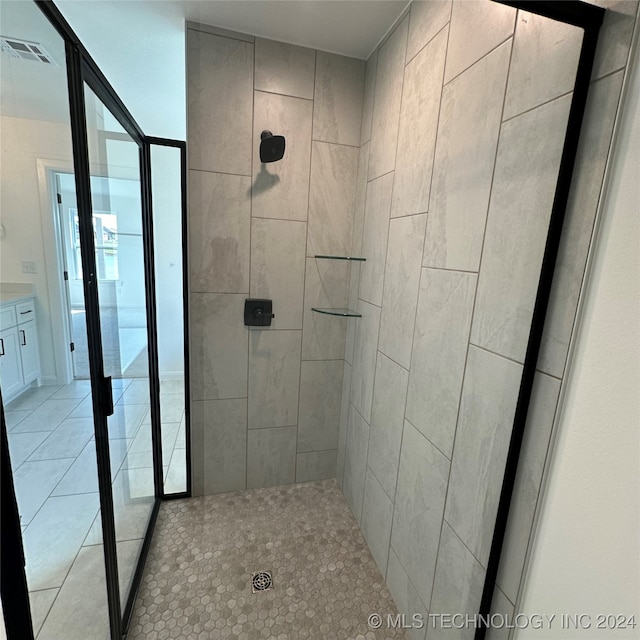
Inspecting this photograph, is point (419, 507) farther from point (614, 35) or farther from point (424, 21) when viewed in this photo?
point (424, 21)

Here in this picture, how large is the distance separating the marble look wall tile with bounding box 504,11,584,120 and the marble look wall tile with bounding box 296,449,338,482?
198 centimetres

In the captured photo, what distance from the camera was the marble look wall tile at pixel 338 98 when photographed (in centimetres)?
172

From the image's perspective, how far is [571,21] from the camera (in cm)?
63

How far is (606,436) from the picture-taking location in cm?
64

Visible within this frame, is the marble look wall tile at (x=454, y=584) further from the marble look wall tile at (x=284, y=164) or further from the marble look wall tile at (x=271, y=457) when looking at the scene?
the marble look wall tile at (x=284, y=164)

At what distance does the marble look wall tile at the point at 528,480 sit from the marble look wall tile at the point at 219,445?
1.44 metres

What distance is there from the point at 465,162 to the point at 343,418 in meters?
1.56

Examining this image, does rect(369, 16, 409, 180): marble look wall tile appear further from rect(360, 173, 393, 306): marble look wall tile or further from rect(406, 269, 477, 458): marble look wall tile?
rect(406, 269, 477, 458): marble look wall tile

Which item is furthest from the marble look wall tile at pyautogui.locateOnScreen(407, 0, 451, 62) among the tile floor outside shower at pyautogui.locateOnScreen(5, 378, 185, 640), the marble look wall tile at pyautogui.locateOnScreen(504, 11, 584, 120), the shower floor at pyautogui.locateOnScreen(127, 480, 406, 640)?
the shower floor at pyautogui.locateOnScreen(127, 480, 406, 640)

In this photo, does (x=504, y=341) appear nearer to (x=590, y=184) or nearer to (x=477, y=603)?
(x=590, y=184)

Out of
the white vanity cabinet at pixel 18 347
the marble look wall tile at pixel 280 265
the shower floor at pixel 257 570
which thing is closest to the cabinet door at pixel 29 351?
the white vanity cabinet at pixel 18 347

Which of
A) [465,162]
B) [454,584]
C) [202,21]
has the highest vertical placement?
[202,21]

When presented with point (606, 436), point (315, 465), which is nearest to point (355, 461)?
point (315, 465)

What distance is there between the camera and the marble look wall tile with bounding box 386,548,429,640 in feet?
4.17
